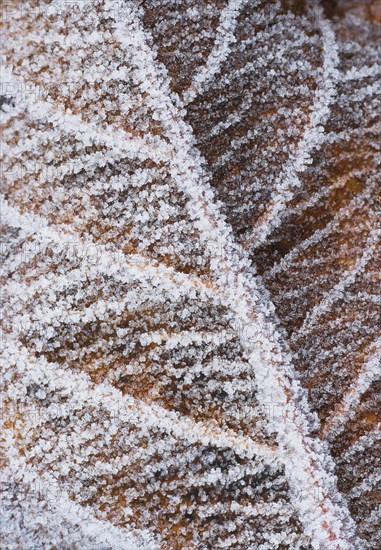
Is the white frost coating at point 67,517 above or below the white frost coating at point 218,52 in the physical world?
below

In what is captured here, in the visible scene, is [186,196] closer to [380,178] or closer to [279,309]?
[279,309]

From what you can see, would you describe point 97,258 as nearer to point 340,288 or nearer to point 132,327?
point 132,327

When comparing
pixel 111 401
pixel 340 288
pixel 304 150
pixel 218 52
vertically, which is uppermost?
pixel 218 52

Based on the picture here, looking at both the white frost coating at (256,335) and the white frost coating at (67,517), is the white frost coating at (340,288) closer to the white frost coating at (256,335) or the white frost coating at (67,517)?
the white frost coating at (256,335)

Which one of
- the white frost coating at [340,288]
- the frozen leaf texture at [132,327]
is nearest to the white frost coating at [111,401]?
the frozen leaf texture at [132,327]

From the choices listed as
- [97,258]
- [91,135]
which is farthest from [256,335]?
[91,135]

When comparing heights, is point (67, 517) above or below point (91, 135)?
below
